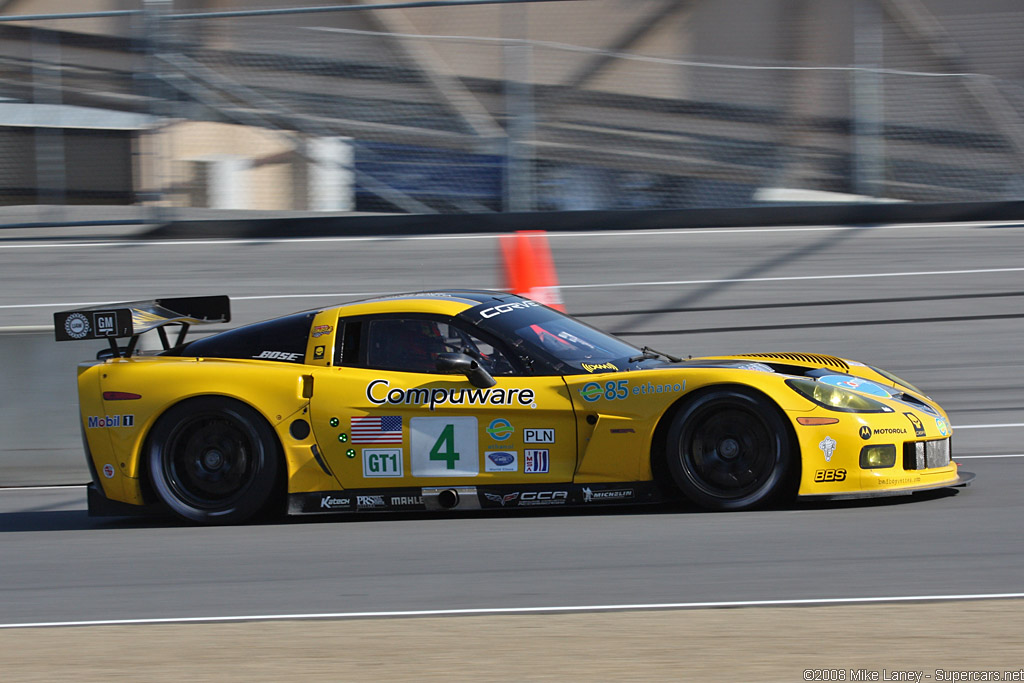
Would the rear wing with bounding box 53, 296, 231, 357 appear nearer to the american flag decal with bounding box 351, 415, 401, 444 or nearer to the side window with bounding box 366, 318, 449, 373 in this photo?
the side window with bounding box 366, 318, 449, 373

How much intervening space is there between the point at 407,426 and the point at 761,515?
1.82 meters

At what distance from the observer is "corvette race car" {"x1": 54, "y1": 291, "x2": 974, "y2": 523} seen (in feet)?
20.6

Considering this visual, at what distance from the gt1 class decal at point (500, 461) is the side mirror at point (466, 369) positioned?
34 centimetres

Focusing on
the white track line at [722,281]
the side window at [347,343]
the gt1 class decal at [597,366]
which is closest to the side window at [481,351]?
→ the gt1 class decal at [597,366]

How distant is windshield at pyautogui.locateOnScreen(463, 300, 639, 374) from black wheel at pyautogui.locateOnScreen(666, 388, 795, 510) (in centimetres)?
57

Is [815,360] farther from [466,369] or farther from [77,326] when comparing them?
[77,326]

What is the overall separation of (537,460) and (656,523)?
67 centimetres

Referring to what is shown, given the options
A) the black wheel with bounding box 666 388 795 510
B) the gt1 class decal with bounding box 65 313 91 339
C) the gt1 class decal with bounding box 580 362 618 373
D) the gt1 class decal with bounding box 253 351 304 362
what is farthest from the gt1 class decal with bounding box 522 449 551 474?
the gt1 class decal with bounding box 65 313 91 339

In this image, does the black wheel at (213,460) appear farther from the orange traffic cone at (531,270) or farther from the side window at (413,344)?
the orange traffic cone at (531,270)

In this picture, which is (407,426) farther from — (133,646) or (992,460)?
(992,460)

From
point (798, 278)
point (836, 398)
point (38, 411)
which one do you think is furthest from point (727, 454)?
point (798, 278)

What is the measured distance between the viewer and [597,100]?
47.7 ft

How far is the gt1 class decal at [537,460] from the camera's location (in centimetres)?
640

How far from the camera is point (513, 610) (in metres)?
4.88
